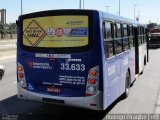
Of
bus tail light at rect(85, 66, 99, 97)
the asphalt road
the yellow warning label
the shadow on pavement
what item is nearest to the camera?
bus tail light at rect(85, 66, 99, 97)

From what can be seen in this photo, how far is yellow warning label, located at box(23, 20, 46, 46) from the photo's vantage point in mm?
8000

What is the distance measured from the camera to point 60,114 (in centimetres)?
859

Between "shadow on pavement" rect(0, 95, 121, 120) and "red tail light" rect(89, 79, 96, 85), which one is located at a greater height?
"red tail light" rect(89, 79, 96, 85)

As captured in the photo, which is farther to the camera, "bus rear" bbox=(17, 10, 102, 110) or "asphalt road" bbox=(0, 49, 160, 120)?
"asphalt road" bbox=(0, 49, 160, 120)

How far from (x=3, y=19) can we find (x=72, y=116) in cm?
11239

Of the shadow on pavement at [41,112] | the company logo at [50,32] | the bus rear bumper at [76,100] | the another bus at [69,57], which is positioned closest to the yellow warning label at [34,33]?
the another bus at [69,57]

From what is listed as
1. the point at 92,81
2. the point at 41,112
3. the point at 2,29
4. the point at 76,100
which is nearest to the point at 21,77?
the point at 41,112

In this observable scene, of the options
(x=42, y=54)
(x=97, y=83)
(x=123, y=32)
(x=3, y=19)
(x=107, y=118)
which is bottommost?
(x=107, y=118)

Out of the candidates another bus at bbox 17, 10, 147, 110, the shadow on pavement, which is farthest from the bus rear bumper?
the shadow on pavement

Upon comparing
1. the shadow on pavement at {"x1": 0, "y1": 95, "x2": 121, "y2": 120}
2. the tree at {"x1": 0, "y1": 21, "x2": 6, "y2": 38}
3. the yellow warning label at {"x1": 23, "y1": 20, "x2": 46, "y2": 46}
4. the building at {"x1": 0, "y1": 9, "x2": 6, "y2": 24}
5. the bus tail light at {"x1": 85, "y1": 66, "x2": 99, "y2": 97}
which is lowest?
the shadow on pavement at {"x1": 0, "y1": 95, "x2": 121, "y2": 120}

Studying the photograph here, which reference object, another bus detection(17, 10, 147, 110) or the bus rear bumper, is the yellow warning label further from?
the bus rear bumper

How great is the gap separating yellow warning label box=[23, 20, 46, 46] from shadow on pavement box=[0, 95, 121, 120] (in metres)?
1.79

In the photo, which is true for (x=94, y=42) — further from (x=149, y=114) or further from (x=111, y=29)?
(x=149, y=114)

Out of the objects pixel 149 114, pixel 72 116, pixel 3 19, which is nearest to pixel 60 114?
pixel 72 116
